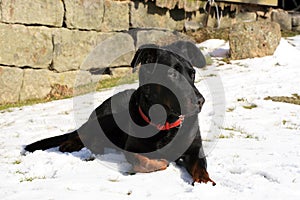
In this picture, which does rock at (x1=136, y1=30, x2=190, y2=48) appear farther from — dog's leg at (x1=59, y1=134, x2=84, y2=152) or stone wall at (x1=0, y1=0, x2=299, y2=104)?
dog's leg at (x1=59, y1=134, x2=84, y2=152)

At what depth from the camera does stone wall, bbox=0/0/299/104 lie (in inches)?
360

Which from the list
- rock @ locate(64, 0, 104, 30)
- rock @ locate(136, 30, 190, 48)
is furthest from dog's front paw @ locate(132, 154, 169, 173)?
rock @ locate(136, 30, 190, 48)

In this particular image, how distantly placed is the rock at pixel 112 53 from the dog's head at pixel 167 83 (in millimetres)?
6627

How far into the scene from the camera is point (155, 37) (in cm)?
1160

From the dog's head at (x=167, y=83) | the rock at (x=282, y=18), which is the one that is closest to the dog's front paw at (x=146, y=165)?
the dog's head at (x=167, y=83)

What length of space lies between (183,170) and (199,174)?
0.34m

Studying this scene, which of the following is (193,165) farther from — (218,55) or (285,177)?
(218,55)

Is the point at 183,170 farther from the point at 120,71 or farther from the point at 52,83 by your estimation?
the point at 120,71

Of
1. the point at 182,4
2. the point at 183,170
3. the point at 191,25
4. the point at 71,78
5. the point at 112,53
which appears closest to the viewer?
the point at 183,170

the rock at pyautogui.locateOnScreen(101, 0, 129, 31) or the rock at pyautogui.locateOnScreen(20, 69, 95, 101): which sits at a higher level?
the rock at pyautogui.locateOnScreen(101, 0, 129, 31)

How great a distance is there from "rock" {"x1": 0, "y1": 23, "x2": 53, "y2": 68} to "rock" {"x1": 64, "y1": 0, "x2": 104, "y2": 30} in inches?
26.4

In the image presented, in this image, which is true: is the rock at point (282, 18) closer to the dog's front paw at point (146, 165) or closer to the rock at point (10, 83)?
the rock at point (10, 83)

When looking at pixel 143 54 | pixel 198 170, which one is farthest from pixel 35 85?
pixel 198 170

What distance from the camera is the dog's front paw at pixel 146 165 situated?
3.92 metres
